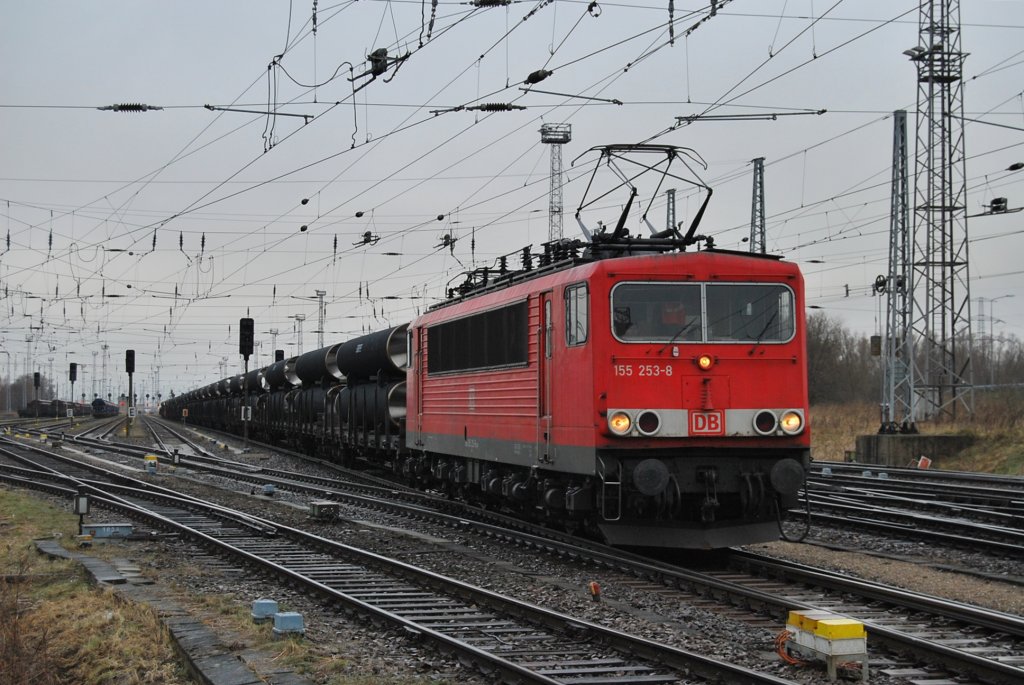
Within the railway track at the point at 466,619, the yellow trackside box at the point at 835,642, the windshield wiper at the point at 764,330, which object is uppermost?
the windshield wiper at the point at 764,330

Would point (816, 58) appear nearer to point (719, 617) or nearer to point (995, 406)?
point (719, 617)

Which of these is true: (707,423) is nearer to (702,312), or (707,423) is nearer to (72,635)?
(702,312)

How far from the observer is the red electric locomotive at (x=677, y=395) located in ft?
41.4

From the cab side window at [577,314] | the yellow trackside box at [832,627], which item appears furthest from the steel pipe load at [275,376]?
the yellow trackside box at [832,627]

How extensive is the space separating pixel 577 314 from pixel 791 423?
110 inches

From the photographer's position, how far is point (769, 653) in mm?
8664

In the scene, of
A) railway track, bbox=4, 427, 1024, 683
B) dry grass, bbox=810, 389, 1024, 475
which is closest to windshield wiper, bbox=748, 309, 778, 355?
railway track, bbox=4, 427, 1024, 683

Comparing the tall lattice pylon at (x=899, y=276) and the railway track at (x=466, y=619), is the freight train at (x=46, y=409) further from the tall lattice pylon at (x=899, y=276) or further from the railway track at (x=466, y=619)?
the railway track at (x=466, y=619)

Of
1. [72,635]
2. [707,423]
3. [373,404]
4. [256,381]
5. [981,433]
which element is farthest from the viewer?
[256,381]

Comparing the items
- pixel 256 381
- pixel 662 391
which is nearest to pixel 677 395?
pixel 662 391

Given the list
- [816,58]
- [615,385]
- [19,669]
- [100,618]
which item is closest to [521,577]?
[615,385]

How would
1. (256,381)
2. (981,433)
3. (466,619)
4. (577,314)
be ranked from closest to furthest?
1. (466,619)
2. (577,314)
3. (981,433)
4. (256,381)

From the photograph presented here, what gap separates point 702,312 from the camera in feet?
43.1

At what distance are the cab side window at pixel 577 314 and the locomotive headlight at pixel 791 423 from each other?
8.09 ft
